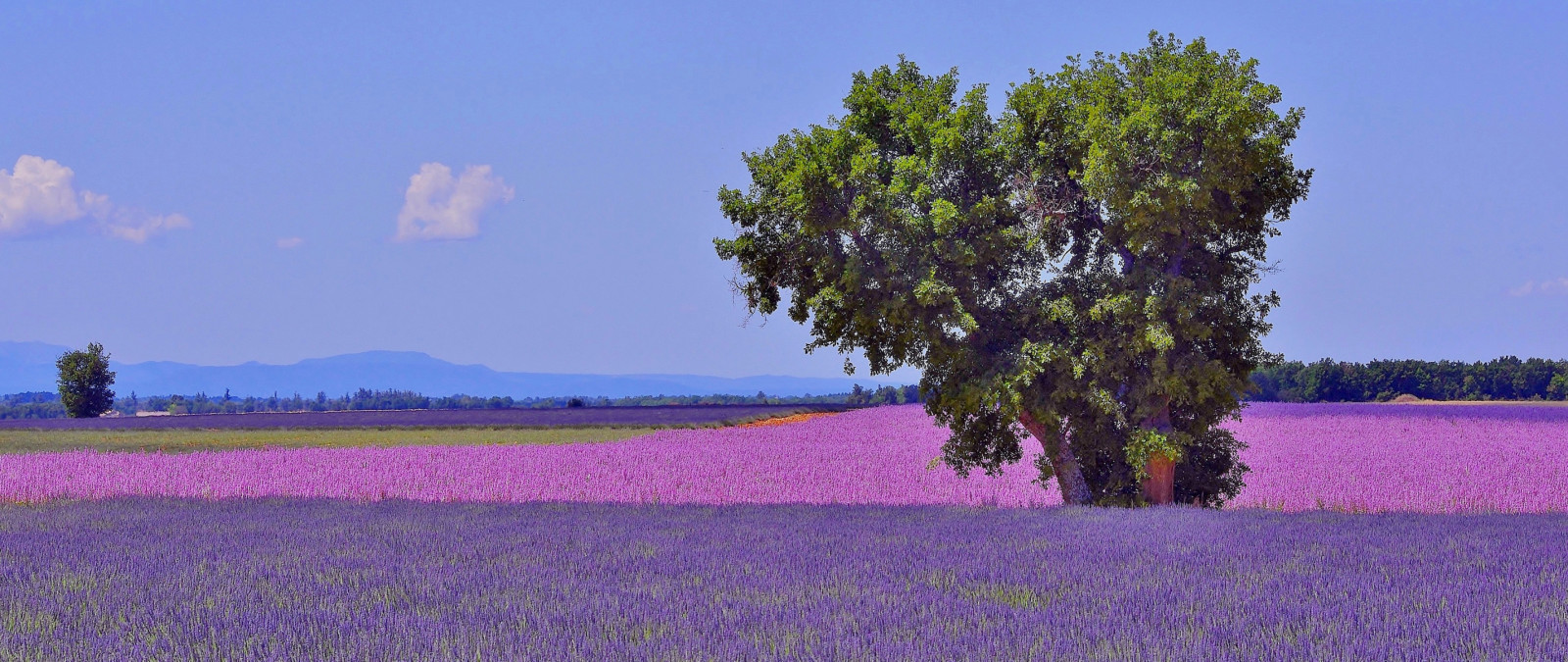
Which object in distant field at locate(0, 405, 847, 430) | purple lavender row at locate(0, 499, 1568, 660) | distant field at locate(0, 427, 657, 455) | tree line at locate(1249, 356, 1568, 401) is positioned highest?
tree line at locate(1249, 356, 1568, 401)

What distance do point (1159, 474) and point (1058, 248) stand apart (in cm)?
381

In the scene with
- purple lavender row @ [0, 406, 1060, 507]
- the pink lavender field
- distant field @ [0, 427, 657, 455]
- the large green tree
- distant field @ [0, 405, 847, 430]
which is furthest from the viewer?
distant field @ [0, 405, 847, 430]

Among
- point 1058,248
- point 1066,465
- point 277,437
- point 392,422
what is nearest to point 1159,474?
point 1066,465

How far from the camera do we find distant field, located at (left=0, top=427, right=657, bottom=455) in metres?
36.5

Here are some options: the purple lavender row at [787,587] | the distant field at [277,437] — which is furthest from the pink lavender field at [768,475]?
the distant field at [277,437]

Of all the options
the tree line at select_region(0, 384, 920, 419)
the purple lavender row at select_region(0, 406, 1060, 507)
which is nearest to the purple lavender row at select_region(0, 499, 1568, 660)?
the purple lavender row at select_region(0, 406, 1060, 507)

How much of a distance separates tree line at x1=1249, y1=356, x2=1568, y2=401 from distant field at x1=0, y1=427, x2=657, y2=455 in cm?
5105

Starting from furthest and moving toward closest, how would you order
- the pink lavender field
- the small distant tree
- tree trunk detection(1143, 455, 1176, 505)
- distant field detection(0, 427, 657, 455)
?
the small distant tree → distant field detection(0, 427, 657, 455) → the pink lavender field → tree trunk detection(1143, 455, 1176, 505)

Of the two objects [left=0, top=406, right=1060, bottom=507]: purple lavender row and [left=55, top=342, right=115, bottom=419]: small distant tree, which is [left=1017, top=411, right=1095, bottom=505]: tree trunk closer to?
[left=0, top=406, right=1060, bottom=507]: purple lavender row

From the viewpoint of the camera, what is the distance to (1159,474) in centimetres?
1720

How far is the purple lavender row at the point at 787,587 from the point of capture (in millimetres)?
6391

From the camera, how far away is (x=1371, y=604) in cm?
765

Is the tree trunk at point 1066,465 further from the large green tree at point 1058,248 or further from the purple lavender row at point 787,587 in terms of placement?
the purple lavender row at point 787,587

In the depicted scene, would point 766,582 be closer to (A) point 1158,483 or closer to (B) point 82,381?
(A) point 1158,483
